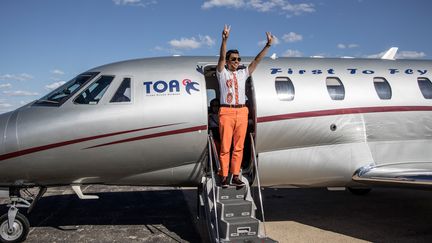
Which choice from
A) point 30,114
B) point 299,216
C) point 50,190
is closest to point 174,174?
point 30,114

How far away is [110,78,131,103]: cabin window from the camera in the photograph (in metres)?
6.70

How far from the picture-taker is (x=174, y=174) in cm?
695

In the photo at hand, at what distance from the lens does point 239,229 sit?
583 cm

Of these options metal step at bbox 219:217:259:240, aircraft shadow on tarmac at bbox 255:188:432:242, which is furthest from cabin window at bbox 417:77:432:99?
metal step at bbox 219:217:259:240

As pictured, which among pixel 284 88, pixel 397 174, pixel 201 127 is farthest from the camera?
pixel 284 88

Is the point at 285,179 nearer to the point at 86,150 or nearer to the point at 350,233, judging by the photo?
the point at 350,233

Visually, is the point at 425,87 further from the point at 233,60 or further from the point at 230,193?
the point at 230,193

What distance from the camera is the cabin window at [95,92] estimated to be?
6.70m

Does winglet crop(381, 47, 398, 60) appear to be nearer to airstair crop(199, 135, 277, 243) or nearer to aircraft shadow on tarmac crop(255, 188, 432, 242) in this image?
aircraft shadow on tarmac crop(255, 188, 432, 242)

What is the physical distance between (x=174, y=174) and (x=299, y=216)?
3319mm

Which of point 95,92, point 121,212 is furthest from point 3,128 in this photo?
point 121,212

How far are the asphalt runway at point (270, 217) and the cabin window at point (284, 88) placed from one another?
8.30 feet

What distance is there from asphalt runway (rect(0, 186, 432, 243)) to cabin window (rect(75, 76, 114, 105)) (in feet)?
8.19

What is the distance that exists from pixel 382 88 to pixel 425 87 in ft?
3.44
